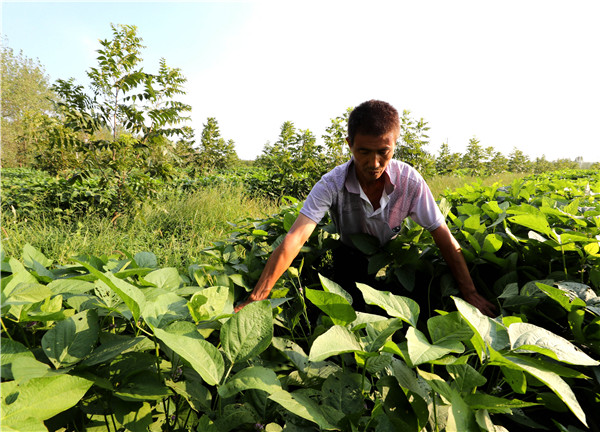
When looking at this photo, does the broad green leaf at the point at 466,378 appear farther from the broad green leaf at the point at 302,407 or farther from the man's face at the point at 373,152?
the man's face at the point at 373,152

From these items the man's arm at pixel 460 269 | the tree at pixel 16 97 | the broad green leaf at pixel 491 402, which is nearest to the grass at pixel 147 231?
the man's arm at pixel 460 269

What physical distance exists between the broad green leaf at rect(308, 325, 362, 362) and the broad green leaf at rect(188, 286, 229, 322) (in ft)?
1.09

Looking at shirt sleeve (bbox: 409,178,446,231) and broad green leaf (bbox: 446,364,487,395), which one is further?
shirt sleeve (bbox: 409,178,446,231)

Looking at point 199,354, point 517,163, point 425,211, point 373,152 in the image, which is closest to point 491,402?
point 199,354

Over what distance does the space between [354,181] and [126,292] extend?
1.84 metres

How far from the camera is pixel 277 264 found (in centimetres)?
150

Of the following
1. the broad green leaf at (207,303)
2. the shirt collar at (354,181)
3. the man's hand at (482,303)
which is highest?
the shirt collar at (354,181)

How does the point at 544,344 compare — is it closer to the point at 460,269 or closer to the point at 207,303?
the point at 207,303

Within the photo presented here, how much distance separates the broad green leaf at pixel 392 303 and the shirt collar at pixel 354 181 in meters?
1.48

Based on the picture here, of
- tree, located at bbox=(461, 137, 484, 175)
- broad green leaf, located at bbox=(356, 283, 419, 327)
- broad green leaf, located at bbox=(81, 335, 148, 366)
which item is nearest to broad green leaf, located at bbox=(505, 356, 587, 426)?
broad green leaf, located at bbox=(356, 283, 419, 327)

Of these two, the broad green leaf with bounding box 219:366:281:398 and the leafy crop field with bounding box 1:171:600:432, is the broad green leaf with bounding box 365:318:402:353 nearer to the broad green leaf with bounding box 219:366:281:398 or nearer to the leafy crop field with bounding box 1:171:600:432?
the leafy crop field with bounding box 1:171:600:432

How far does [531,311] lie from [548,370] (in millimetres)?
736

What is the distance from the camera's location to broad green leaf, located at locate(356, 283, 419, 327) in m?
0.79

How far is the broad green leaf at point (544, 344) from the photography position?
0.65 m
